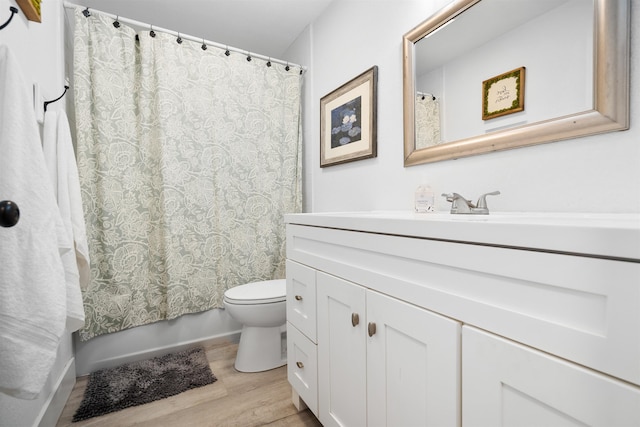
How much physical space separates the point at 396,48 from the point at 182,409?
2063mm

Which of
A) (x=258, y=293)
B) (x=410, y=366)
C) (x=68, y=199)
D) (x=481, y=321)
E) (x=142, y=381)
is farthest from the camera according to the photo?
(x=258, y=293)

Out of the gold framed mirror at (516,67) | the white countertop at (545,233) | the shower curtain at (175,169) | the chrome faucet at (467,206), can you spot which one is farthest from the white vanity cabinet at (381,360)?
the shower curtain at (175,169)

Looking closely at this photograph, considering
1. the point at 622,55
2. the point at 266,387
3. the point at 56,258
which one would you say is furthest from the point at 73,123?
the point at 622,55

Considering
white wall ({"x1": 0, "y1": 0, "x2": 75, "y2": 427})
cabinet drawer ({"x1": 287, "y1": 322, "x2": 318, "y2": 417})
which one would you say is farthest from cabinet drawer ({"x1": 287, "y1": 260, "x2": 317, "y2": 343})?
white wall ({"x1": 0, "y1": 0, "x2": 75, "y2": 427})

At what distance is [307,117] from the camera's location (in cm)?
234

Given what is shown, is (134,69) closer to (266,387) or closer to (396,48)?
(396,48)

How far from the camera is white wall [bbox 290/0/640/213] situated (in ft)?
2.66

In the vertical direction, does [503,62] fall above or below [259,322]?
above

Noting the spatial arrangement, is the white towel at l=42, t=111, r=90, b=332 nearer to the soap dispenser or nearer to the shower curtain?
the shower curtain

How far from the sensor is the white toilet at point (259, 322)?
165 centimetres

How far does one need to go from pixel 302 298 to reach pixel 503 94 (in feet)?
3.70

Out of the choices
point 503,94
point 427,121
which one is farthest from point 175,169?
point 503,94

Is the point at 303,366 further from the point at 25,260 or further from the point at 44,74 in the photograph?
the point at 44,74

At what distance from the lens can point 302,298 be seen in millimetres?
1294
